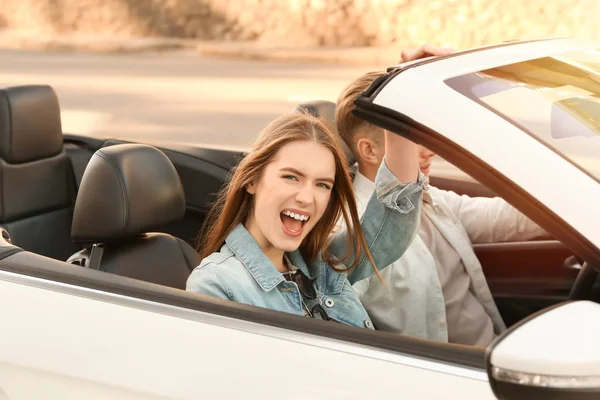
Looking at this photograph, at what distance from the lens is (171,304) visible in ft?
6.04

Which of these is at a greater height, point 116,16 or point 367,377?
point 367,377

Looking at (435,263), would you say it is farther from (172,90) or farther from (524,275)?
(172,90)

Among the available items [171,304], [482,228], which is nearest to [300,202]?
[171,304]

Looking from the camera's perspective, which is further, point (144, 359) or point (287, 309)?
point (287, 309)

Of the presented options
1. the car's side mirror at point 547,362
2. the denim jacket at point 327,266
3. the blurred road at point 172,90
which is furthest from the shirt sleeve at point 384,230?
the blurred road at point 172,90

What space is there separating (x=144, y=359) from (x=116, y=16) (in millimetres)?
16018

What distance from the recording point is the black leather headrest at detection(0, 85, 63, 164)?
2902 millimetres

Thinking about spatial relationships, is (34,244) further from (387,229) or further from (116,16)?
(116,16)

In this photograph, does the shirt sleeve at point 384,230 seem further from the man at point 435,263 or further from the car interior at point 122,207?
the car interior at point 122,207

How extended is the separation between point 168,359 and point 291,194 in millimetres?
543

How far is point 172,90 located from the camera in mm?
11867

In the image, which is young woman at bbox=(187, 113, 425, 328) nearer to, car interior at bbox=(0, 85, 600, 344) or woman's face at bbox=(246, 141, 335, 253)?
woman's face at bbox=(246, 141, 335, 253)

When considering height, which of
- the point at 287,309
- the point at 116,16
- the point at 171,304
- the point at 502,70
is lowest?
the point at 116,16

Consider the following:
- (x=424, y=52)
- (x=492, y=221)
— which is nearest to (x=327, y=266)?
(x=424, y=52)
